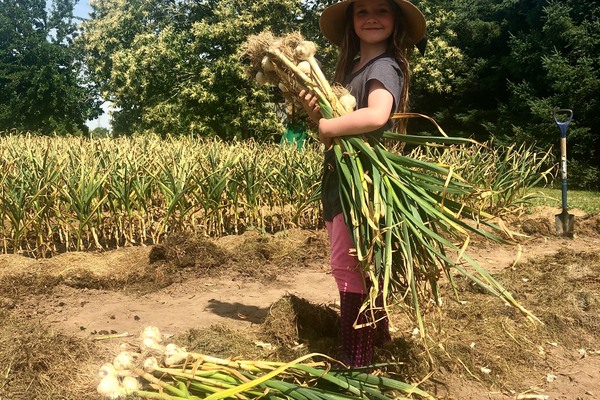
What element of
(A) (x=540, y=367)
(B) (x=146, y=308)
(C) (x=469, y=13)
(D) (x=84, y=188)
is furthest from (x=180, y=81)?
(A) (x=540, y=367)

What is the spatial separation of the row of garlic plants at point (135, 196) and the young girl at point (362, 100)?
1.57 metres

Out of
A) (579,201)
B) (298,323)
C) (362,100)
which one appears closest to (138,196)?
(298,323)

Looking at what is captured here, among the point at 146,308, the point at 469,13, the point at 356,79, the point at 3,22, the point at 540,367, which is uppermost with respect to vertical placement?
the point at 3,22

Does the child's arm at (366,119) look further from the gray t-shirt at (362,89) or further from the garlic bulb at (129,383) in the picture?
the garlic bulb at (129,383)

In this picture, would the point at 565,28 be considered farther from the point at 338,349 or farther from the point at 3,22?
the point at 3,22

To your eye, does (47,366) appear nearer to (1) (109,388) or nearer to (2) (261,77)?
(1) (109,388)

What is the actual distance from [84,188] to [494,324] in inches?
119

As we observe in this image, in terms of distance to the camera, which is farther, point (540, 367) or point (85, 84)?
point (85, 84)

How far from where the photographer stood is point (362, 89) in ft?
6.90

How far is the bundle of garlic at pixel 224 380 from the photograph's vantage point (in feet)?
5.06

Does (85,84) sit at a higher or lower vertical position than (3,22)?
lower

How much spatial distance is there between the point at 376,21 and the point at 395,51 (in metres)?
0.14

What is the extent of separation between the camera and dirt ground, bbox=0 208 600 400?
2.08 metres

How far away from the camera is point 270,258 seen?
4.20 metres
